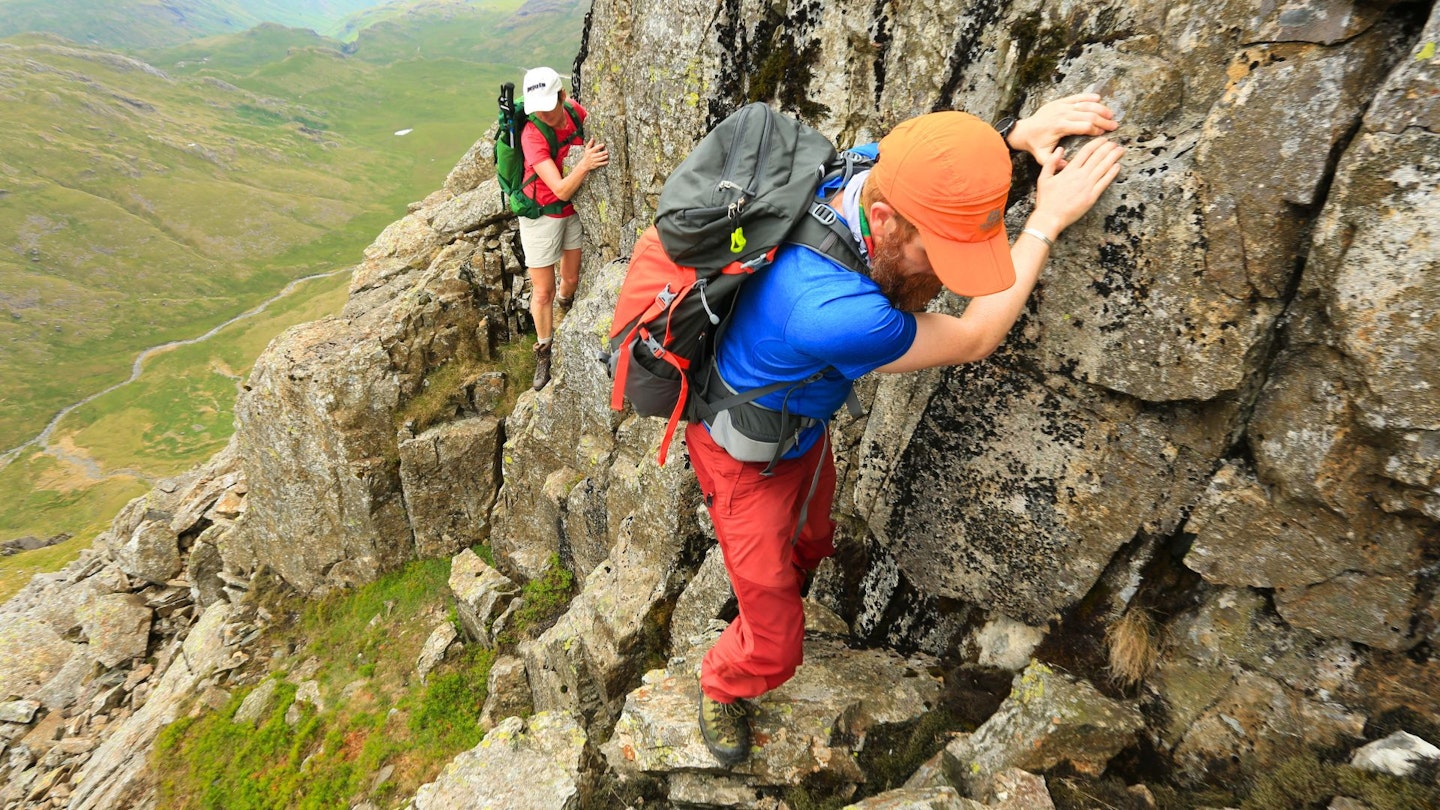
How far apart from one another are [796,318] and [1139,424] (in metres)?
3.87

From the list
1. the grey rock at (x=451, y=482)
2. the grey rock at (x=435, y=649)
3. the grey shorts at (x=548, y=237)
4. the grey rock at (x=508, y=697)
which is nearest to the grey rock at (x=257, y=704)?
the grey rock at (x=435, y=649)

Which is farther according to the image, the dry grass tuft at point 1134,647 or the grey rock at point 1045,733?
the dry grass tuft at point 1134,647

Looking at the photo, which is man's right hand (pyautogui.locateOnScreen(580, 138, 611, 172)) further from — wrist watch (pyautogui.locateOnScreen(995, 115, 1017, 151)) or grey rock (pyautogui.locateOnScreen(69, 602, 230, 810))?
grey rock (pyautogui.locateOnScreen(69, 602, 230, 810))

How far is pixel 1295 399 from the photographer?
5.97 meters

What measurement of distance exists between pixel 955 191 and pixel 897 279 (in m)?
0.90

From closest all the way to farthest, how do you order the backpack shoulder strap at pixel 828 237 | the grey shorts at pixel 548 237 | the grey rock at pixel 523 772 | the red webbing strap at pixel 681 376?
the backpack shoulder strap at pixel 828 237, the red webbing strap at pixel 681 376, the grey rock at pixel 523 772, the grey shorts at pixel 548 237

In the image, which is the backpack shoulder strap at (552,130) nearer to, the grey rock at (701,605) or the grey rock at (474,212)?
the grey rock at (474,212)

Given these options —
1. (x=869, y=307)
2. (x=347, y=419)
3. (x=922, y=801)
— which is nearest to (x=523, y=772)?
(x=922, y=801)

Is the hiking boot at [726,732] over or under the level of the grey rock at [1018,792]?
under

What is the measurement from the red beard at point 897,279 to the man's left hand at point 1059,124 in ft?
5.70

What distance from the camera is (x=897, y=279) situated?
19.0 ft

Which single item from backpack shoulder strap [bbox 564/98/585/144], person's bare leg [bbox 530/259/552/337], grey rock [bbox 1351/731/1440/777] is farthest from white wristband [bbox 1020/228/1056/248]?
person's bare leg [bbox 530/259/552/337]

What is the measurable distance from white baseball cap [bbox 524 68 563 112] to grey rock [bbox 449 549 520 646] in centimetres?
1155

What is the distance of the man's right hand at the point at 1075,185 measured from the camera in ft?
20.0
